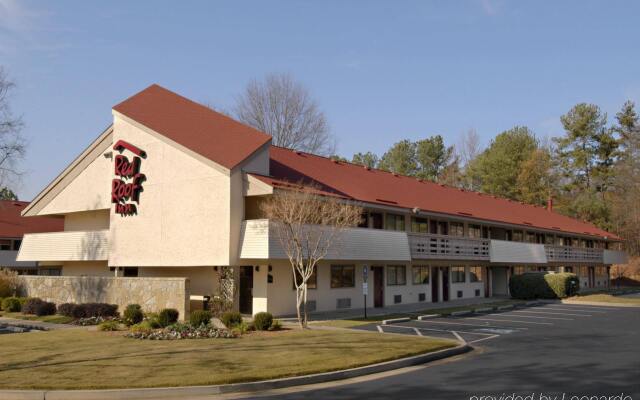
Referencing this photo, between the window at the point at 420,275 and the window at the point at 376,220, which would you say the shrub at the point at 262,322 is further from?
the window at the point at 420,275

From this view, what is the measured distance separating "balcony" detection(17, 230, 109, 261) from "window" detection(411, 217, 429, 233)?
1839cm

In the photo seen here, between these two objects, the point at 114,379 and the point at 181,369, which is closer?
the point at 114,379

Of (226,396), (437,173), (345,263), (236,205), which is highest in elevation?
(437,173)

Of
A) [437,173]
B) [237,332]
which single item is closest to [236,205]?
[237,332]

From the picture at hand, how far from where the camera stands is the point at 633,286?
226 feet

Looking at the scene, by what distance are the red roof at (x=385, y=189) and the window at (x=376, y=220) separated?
1075 millimetres

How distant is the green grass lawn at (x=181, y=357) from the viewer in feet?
40.9

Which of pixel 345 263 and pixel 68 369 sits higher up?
pixel 345 263

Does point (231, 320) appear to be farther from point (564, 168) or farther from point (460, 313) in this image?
point (564, 168)

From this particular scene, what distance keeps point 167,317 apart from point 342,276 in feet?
36.6

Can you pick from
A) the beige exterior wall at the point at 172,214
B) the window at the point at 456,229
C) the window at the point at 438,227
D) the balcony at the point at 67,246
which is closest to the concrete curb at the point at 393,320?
the beige exterior wall at the point at 172,214

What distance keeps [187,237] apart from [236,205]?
3.45 metres

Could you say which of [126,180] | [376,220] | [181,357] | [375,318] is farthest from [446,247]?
[181,357]

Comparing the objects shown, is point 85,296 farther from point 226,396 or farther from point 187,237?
point 226,396
